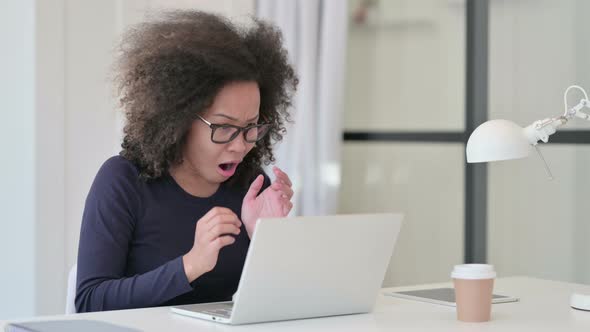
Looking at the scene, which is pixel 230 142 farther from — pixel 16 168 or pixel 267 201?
pixel 16 168

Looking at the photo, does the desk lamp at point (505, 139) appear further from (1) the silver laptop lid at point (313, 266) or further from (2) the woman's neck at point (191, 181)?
(2) the woman's neck at point (191, 181)

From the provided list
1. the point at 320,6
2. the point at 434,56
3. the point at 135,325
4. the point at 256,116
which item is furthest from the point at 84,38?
the point at 135,325

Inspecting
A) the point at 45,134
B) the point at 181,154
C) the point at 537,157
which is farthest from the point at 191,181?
the point at 537,157

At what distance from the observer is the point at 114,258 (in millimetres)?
2107

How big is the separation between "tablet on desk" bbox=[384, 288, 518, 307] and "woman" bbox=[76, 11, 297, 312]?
336 mm

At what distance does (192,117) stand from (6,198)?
1.71 meters

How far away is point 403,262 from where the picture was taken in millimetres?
4215

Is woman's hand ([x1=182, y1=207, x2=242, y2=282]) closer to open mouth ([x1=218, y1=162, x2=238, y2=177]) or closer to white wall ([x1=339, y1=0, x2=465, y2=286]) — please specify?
open mouth ([x1=218, y1=162, x2=238, y2=177])

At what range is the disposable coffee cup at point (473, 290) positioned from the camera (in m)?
1.79

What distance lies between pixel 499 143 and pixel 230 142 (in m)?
0.70

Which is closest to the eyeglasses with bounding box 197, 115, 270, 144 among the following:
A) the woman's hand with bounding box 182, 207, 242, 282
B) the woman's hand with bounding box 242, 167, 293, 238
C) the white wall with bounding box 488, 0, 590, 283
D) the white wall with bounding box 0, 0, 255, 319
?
the woman's hand with bounding box 242, 167, 293, 238

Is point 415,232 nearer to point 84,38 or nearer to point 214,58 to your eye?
point 84,38

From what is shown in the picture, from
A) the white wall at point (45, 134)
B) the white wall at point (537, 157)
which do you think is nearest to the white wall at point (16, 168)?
the white wall at point (45, 134)

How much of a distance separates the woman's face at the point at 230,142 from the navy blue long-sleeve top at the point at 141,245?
8cm
